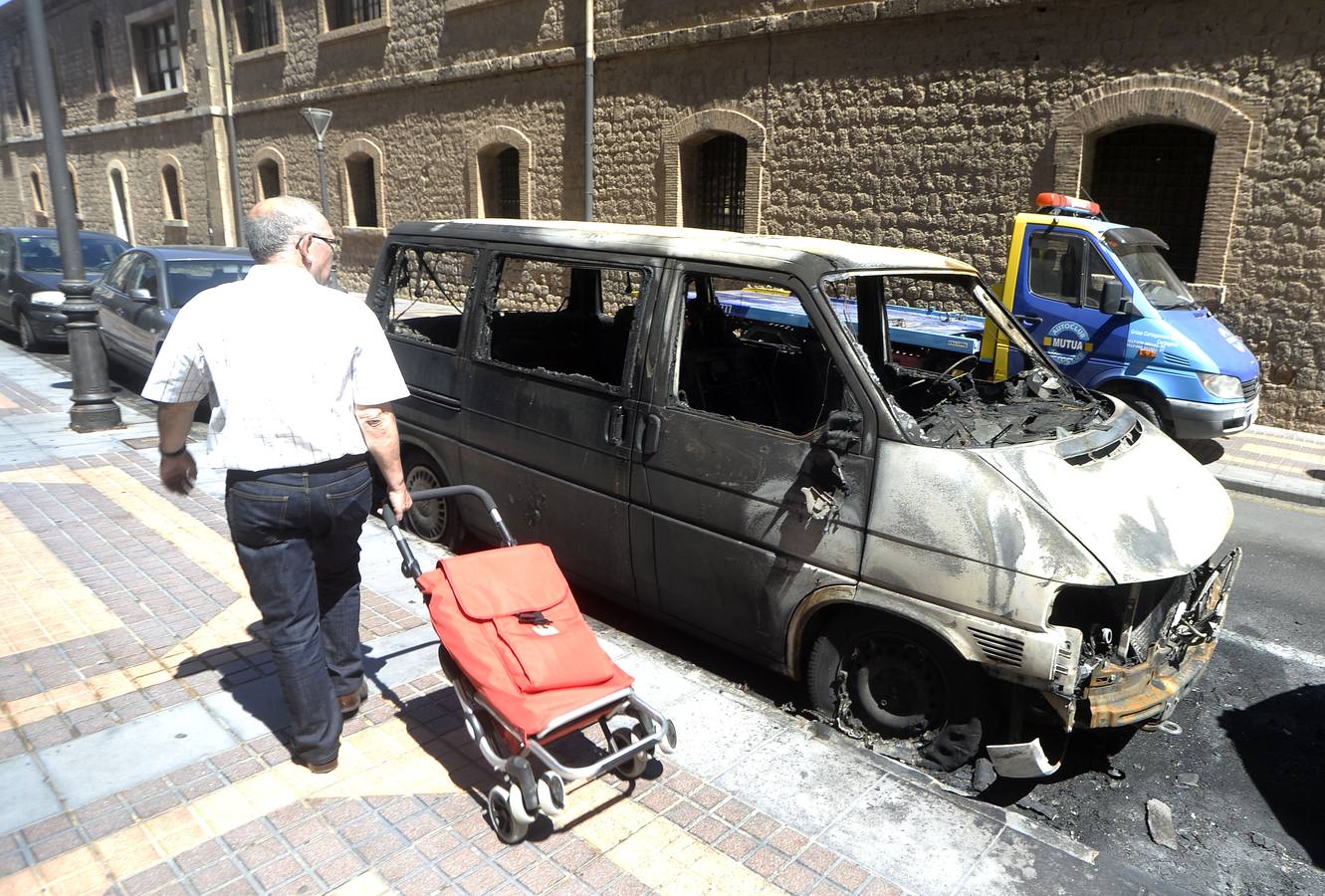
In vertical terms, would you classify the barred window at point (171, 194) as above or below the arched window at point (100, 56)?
below

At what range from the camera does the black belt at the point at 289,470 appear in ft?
9.91

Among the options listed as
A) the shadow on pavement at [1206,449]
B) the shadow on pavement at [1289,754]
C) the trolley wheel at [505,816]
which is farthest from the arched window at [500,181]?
the trolley wheel at [505,816]

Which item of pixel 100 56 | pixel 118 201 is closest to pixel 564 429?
pixel 118 201

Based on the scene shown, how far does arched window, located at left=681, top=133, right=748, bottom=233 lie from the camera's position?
15023 millimetres

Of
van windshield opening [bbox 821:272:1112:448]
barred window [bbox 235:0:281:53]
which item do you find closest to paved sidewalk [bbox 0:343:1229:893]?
van windshield opening [bbox 821:272:1112:448]

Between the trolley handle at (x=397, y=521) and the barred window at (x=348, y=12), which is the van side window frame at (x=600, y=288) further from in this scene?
the barred window at (x=348, y=12)

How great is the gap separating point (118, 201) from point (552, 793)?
35.7 m

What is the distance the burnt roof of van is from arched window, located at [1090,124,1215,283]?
28.2 ft

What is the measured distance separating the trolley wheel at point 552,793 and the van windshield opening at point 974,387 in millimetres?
1771

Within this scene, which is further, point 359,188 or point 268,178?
point 268,178

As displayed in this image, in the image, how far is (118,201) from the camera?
3172cm

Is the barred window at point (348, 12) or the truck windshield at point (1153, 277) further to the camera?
the barred window at point (348, 12)

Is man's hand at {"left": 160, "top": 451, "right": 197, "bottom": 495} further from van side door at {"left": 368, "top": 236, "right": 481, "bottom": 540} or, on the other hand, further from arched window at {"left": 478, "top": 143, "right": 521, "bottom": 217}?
arched window at {"left": 478, "top": 143, "right": 521, "bottom": 217}

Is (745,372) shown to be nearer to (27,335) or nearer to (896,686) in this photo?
(896,686)
